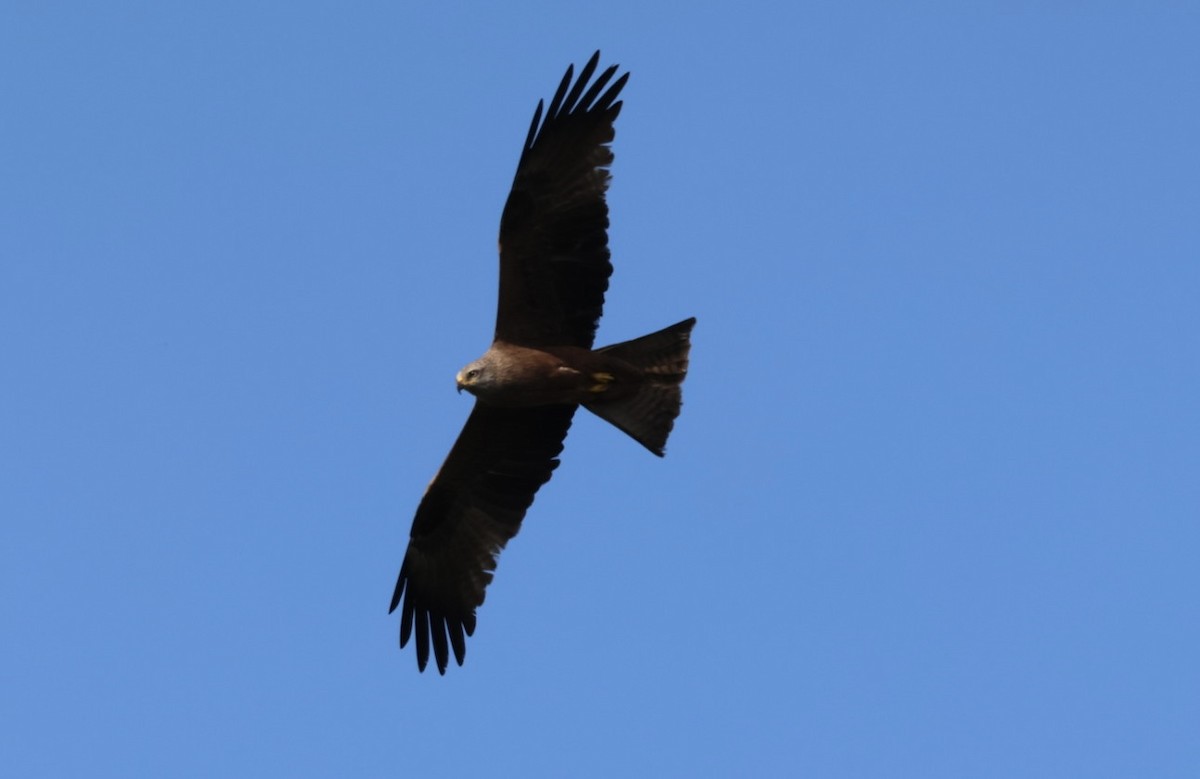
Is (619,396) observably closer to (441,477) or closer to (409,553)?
(441,477)

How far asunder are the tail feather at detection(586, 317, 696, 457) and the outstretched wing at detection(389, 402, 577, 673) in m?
0.66

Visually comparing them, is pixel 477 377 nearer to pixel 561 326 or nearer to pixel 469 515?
pixel 561 326

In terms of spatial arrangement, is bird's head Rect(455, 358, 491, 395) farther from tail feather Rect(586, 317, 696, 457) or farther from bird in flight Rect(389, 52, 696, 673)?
tail feather Rect(586, 317, 696, 457)

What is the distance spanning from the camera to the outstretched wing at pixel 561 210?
1030cm

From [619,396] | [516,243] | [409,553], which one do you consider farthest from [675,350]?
[409,553]

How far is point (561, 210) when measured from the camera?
10.3 m

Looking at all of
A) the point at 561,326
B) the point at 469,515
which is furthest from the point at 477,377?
the point at 469,515

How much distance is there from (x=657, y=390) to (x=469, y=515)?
1.90m

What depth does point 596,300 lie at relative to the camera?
10523 mm

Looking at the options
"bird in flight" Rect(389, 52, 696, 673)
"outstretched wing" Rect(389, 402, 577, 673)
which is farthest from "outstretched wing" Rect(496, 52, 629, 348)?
"outstretched wing" Rect(389, 402, 577, 673)

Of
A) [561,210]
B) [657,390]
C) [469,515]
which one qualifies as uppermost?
[561,210]

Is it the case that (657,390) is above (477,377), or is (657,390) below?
above

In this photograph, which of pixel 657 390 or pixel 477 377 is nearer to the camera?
pixel 477 377

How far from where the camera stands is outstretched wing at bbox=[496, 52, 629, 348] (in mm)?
10305
